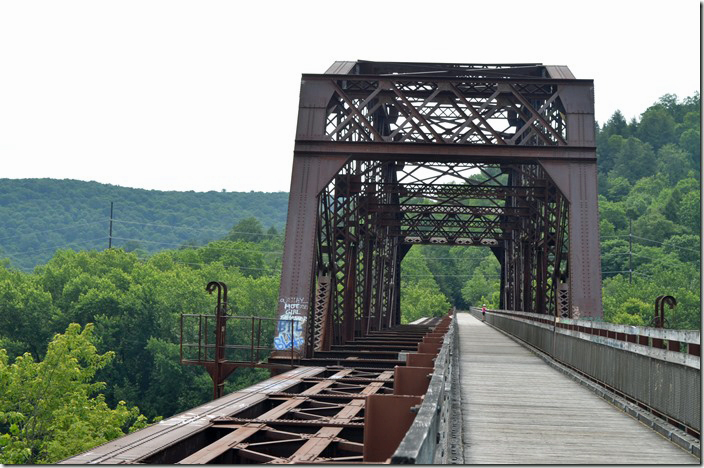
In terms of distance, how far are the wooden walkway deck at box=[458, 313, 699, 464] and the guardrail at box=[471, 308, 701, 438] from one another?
A: 1.00 ft

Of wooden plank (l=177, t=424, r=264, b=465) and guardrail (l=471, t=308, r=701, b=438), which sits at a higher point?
guardrail (l=471, t=308, r=701, b=438)

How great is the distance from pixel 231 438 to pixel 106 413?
39346mm

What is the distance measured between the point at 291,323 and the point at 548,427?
35.1 ft

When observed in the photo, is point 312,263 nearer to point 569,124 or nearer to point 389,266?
point 569,124

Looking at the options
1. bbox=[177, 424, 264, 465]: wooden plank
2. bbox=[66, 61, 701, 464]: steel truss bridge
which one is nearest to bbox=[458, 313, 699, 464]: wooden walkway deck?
bbox=[66, 61, 701, 464]: steel truss bridge

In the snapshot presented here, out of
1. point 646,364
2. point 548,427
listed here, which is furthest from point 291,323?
point 548,427

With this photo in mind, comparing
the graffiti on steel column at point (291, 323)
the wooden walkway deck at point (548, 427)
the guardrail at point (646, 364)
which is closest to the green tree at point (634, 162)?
the graffiti on steel column at point (291, 323)

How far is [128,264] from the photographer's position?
111438 millimetres

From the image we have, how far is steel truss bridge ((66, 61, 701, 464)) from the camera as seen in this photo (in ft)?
33.0

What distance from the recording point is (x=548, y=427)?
11141mm

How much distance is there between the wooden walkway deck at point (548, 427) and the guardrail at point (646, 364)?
1.00 ft

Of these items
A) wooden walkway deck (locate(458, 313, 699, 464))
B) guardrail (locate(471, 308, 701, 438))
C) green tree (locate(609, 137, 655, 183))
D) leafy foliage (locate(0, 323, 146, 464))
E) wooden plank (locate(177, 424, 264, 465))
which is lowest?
leafy foliage (locate(0, 323, 146, 464))

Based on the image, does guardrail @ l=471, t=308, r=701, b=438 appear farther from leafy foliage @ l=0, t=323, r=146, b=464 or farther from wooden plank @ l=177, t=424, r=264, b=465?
leafy foliage @ l=0, t=323, r=146, b=464

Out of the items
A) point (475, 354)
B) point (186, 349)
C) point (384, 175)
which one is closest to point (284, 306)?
point (475, 354)
